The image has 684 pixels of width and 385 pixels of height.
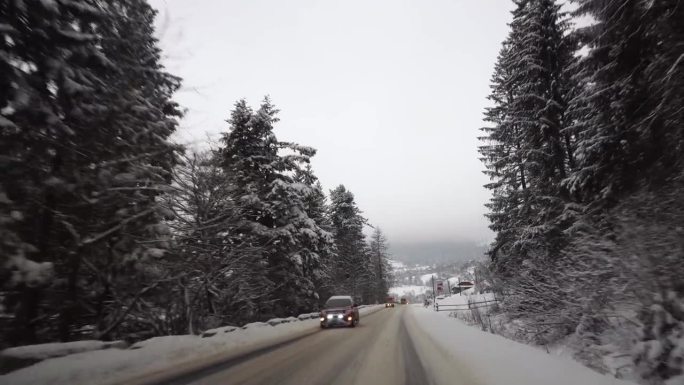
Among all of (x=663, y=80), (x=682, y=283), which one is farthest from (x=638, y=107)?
(x=682, y=283)

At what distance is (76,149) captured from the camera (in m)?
6.34

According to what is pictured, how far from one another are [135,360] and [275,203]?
14.7 meters

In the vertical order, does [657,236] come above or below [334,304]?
above

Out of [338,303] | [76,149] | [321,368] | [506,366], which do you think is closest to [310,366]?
[321,368]

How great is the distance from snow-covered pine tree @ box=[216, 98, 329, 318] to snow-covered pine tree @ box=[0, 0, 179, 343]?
1261 centimetres

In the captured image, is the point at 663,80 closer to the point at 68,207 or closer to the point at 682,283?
the point at 682,283

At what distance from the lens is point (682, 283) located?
6.31m

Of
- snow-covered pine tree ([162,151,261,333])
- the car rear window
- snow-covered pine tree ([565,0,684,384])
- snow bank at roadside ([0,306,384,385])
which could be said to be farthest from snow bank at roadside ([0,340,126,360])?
the car rear window

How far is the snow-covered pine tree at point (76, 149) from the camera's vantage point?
559cm

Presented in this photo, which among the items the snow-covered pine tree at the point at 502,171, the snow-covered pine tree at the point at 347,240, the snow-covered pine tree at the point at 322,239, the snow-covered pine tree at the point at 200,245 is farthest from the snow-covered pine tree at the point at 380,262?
the snow-covered pine tree at the point at 200,245

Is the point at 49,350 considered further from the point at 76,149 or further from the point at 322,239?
the point at 322,239

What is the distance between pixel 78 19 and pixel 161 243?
449cm

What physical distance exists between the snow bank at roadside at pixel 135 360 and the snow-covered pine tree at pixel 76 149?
5.01 ft

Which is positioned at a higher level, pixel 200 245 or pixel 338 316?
pixel 200 245
